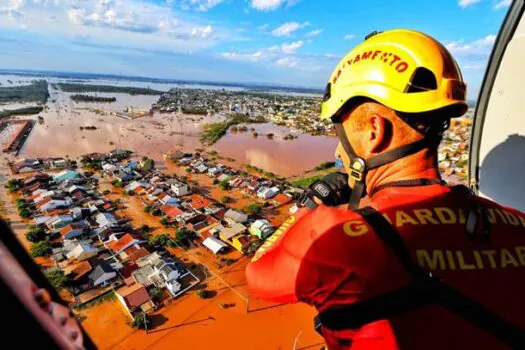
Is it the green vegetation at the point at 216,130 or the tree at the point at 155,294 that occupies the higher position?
the green vegetation at the point at 216,130

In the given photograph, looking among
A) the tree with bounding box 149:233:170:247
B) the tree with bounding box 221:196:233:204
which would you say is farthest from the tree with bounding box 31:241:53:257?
the tree with bounding box 221:196:233:204

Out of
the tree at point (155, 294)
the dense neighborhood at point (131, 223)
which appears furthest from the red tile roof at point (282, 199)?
the tree at point (155, 294)

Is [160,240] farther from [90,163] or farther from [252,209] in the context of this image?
[90,163]

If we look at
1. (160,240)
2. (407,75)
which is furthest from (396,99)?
(160,240)

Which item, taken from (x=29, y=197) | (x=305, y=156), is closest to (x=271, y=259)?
(x=29, y=197)

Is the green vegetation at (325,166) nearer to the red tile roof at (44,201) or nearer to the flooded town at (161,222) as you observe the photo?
the flooded town at (161,222)

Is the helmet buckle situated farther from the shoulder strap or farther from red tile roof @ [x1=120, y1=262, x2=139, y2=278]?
red tile roof @ [x1=120, y1=262, x2=139, y2=278]

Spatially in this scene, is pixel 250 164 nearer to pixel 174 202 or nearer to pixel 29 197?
pixel 174 202
